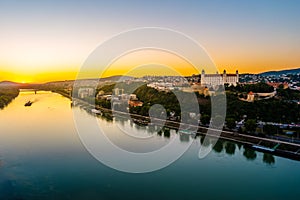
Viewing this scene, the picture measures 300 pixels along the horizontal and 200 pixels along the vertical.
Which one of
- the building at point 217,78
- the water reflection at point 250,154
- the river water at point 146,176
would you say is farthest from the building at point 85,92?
the water reflection at point 250,154

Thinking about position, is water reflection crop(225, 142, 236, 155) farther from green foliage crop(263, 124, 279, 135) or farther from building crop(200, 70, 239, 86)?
building crop(200, 70, 239, 86)

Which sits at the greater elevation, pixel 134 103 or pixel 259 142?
pixel 134 103

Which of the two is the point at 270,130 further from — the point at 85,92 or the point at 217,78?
the point at 85,92

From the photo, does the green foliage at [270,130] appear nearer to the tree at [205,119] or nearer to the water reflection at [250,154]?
the water reflection at [250,154]

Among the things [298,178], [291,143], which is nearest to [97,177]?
[298,178]

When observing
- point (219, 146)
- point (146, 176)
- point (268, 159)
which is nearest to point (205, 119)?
point (219, 146)

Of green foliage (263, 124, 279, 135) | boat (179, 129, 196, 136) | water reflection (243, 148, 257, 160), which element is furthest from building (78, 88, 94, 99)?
water reflection (243, 148, 257, 160)

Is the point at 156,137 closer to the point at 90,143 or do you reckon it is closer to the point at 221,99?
the point at 90,143

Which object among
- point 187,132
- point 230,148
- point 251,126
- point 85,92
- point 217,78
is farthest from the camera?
point 85,92
